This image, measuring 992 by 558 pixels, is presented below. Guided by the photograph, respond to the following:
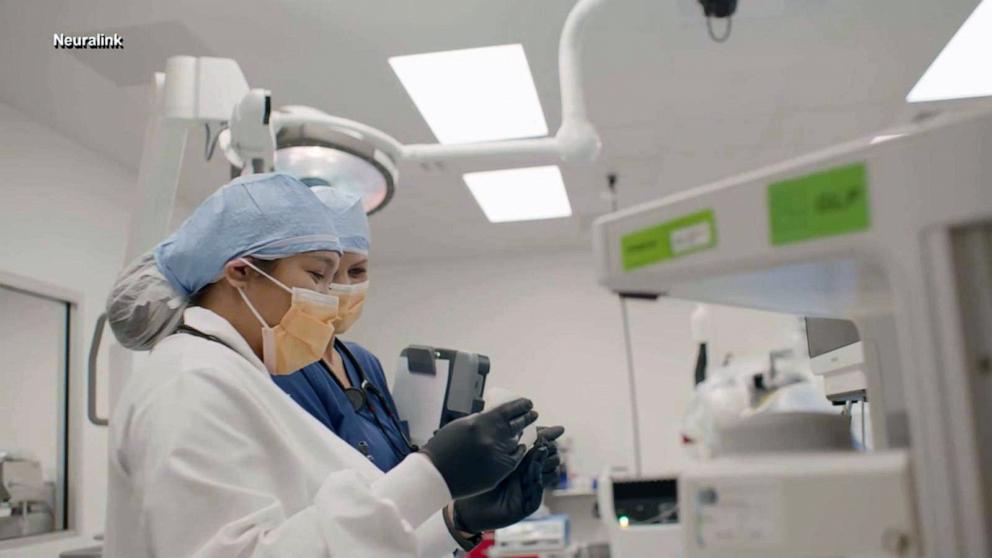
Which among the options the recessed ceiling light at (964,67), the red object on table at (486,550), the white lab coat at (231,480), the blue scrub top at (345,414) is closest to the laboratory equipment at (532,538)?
the red object on table at (486,550)

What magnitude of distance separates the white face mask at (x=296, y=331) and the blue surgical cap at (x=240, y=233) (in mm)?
42

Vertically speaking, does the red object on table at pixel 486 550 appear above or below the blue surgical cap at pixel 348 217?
below

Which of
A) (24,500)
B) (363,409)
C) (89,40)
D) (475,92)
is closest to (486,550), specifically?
(24,500)

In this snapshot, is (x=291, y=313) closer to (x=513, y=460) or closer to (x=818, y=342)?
(x=513, y=460)

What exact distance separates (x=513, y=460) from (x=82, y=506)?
3.48 m

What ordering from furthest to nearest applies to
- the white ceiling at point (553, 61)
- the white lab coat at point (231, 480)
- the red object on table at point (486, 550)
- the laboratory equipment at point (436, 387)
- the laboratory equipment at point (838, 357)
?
the red object on table at point (486, 550), the white ceiling at point (553, 61), the laboratory equipment at point (436, 387), the laboratory equipment at point (838, 357), the white lab coat at point (231, 480)

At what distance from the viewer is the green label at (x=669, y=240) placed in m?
0.58

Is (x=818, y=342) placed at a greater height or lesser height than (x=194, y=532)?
greater

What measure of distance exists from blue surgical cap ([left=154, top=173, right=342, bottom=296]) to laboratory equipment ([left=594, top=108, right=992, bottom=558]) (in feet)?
2.95

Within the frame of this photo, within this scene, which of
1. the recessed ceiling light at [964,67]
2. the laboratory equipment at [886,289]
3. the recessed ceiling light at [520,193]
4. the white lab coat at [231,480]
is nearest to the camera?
the laboratory equipment at [886,289]

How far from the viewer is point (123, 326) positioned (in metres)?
1.35

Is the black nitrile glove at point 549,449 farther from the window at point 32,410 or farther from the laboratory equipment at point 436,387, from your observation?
the window at point 32,410

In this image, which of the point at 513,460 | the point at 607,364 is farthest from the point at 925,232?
the point at 607,364

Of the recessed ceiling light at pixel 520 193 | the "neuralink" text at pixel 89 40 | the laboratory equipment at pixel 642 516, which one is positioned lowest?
the laboratory equipment at pixel 642 516
